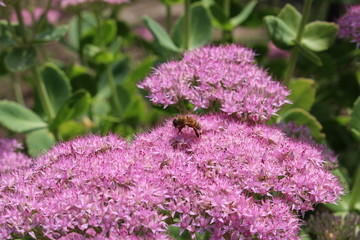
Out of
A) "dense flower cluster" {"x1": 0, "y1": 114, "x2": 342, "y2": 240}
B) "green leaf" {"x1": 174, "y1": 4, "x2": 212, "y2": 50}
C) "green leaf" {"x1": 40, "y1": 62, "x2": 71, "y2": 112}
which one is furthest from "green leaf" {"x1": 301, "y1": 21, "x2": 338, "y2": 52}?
"green leaf" {"x1": 40, "y1": 62, "x2": 71, "y2": 112}

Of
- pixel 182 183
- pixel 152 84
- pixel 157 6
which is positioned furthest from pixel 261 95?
pixel 157 6

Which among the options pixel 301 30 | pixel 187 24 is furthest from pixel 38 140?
pixel 301 30

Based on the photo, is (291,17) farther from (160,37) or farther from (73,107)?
(73,107)

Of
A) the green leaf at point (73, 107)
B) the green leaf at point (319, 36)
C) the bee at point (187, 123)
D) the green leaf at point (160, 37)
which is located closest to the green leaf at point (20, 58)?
the green leaf at point (73, 107)

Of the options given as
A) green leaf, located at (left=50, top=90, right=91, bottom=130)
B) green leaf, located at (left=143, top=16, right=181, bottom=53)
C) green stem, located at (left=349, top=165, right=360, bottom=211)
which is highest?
green leaf, located at (left=143, top=16, right=181, bottom=53)

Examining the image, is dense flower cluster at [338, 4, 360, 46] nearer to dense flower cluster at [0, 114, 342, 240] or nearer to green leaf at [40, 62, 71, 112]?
dense flower cluster at [0, 114, 342, 240]
